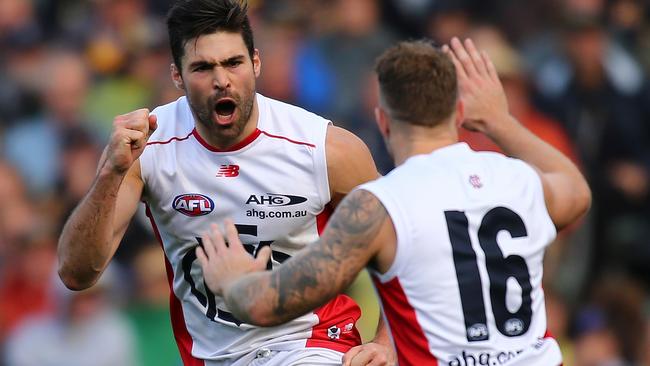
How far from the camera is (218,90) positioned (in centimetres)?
616

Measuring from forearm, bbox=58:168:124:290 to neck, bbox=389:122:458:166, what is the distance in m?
1.36

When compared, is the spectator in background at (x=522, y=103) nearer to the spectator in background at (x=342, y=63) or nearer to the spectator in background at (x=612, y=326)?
the spectator in background at (x=342, y=63)

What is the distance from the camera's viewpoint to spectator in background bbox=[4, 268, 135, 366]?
33.0 feet

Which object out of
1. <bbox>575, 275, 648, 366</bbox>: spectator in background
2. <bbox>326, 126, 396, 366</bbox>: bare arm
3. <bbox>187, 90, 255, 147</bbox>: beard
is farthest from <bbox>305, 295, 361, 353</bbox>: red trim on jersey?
<bbox>575, 275, 648, 366</bbox>: spectator in background

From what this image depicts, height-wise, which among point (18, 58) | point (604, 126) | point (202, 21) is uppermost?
point (202, 21)

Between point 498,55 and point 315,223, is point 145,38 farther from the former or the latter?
point 315,223

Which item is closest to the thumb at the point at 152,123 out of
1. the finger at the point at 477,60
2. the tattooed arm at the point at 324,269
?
the tattooed arm at the point at 324,269

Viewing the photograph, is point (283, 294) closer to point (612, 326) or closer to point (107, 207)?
point (107, 207)

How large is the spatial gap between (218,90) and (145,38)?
6279mm

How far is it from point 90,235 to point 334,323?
123cm

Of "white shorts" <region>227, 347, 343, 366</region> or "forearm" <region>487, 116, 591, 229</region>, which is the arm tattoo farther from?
"white shorts" <region>227, 347, 343, 366</region>

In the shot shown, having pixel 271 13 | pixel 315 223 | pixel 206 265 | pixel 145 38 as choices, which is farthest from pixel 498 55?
pixel 206 265

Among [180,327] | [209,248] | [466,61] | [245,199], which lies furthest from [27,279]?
[466,61]

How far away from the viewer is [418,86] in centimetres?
517
